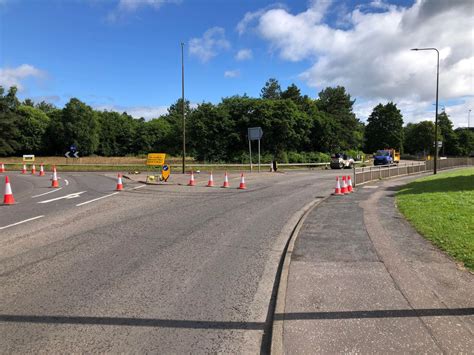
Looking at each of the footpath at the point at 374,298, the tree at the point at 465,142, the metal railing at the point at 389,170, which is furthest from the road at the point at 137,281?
the tree at the point at 465,142

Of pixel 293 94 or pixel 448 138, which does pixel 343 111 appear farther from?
pixel 448 138

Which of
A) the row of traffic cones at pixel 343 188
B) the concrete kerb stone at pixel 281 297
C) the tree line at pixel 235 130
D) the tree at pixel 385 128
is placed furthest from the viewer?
the tree at pixel 385 128

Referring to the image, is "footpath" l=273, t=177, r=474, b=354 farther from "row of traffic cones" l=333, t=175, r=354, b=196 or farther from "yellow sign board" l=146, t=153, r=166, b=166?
"yellow sign board" l=146, t=153, r=166, b=166

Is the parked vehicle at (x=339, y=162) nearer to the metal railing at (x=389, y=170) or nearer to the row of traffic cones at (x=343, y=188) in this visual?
the metal railing at (x=389, y=170)

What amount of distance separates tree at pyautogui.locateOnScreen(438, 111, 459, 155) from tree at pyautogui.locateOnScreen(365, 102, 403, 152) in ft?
38.7

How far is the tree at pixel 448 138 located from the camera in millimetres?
108500

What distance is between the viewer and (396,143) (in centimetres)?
10744

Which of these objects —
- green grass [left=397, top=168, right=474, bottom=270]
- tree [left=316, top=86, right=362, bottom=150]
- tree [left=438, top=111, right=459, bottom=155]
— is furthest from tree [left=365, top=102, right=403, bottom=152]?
green grass [left=397, top=168, right=474, bottom=270]

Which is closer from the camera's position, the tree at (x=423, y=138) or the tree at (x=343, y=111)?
the tree at (x=343, y=111)

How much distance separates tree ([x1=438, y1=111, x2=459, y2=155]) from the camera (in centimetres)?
10850

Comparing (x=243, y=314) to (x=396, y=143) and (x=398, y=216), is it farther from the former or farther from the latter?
(x=396, y=143)

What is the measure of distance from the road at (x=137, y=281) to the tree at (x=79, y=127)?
88.2 m

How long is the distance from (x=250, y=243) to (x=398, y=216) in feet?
16.8

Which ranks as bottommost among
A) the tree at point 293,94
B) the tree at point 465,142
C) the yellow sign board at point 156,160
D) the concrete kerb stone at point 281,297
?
the concrete kerb stone at point 281,297
